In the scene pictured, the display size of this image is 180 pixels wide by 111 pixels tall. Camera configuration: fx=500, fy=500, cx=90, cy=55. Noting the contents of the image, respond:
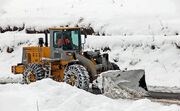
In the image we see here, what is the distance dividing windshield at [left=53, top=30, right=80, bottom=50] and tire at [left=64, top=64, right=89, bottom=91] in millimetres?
1010

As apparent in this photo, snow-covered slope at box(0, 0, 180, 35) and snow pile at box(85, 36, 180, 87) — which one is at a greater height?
snow-covered slope at box(0, 0, 180, 35)

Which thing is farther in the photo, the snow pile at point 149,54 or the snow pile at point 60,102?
the snow pile at point 149,54

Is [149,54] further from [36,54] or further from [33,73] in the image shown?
[33,73]

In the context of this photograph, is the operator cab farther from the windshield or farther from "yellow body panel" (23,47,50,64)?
"yellow body panel" (23,47,50,64)

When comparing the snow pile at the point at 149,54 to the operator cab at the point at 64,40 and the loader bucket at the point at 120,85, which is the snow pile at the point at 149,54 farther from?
the operator cab at the point at 64,40

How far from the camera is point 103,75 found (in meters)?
15.7

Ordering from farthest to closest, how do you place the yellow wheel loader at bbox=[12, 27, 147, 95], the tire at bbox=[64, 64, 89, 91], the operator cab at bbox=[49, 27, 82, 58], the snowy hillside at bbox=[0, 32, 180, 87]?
the snowy hillside at bbox=[0, 32, 180, 87] < the operator cab at bbox=[49, 27, 82, 58] < the yellow wheel loader at bbox=[12, 27, 147, 95] < the tire at bbox=[64, 64, 89, 91]

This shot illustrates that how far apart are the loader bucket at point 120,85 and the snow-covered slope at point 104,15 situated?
819 cm

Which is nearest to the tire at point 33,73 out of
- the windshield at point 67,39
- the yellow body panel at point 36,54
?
the yellow body panel at point 36,54

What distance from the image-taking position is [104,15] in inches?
1092

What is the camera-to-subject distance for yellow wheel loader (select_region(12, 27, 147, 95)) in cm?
1600

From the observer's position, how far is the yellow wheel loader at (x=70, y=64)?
52.5 feet

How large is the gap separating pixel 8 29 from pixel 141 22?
9005 mm

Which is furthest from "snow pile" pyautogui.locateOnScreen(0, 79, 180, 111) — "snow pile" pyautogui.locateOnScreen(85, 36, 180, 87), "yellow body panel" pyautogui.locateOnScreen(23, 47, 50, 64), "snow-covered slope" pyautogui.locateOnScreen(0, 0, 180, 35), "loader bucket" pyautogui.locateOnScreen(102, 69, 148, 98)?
"snow-covered slope" pyautogui.locateOnScreen(0, 0, 180, 35)
